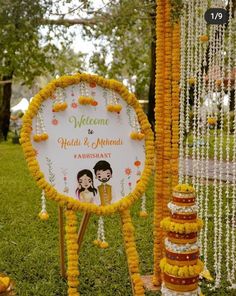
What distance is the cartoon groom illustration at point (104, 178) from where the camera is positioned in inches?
126

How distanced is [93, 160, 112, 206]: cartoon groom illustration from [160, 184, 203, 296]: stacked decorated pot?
418mm

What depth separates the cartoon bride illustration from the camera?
124 inches

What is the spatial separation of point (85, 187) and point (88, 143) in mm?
281

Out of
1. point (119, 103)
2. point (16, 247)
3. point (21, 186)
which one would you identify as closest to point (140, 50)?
point (21, 186)

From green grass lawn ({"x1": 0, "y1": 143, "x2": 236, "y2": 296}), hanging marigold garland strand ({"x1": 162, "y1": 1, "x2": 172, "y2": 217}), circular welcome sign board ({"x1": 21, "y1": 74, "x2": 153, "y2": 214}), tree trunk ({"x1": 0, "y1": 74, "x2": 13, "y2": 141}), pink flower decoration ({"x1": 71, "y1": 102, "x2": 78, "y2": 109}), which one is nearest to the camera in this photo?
circular welcome sign board ({"x1": 21, "y1": 74, "x2": 153, "y2": 214})

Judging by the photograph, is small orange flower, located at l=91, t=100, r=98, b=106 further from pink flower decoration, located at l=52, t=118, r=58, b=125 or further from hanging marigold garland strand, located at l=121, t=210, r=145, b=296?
hanging marigold garland strand, located at l=121, t=210, r=145, b=296

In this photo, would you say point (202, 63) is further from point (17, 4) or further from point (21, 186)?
point (21, 186)

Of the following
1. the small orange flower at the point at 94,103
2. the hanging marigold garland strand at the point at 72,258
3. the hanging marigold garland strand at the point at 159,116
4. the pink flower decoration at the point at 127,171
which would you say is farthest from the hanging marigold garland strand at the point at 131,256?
→ the small orange flower at the point at 94,103

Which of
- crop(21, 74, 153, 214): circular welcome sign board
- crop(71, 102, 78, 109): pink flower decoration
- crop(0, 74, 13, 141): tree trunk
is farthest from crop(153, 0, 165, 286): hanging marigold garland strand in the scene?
crop(0, 74, 13, 141): tree trunk

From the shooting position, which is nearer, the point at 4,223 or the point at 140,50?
the point at 4,223

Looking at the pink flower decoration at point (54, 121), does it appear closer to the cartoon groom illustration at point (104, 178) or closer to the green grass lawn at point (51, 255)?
the cartoon groom illustration at point (104, 178)

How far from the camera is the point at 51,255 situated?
4.78 metres

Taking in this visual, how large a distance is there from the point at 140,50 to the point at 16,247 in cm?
795

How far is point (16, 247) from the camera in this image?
198 inches
